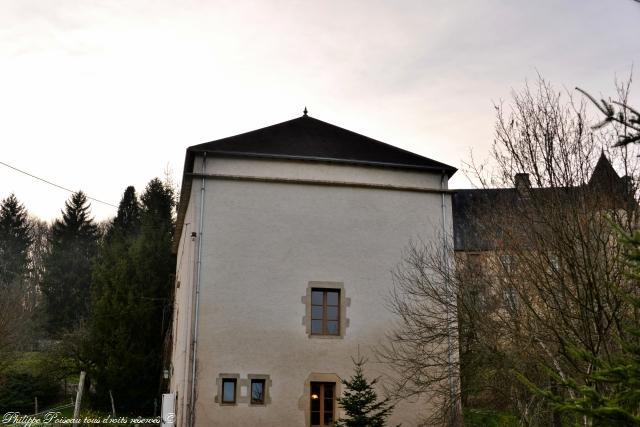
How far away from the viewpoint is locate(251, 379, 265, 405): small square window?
14984mm

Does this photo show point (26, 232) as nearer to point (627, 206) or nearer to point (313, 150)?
point (313, 150)

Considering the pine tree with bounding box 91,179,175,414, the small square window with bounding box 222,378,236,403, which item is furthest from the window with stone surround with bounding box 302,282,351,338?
the pine tree with bounding box 91,179,175,414

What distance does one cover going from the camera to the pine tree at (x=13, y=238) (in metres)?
51.5

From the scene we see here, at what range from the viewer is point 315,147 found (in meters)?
17.5

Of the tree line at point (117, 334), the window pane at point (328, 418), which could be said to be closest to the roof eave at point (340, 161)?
the window pane at point (328, 418)

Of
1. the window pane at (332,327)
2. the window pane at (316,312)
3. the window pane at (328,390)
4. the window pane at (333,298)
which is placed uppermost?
the window pane at (333,298)

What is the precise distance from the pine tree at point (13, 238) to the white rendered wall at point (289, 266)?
4032 cm

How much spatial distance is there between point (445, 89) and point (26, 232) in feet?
164

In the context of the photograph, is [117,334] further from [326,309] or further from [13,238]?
[13,238]

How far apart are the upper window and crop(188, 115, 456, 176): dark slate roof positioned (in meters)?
3.65

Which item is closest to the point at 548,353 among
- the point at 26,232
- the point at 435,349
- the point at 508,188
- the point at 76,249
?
the point at 508,188

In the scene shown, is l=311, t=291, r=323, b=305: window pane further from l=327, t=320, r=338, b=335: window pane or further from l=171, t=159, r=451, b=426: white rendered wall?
l=327, t=320, r=338, b=335: window pane

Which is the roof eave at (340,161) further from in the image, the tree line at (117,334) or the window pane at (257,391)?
the tree line at (117,334)

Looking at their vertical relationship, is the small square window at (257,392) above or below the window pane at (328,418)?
above
